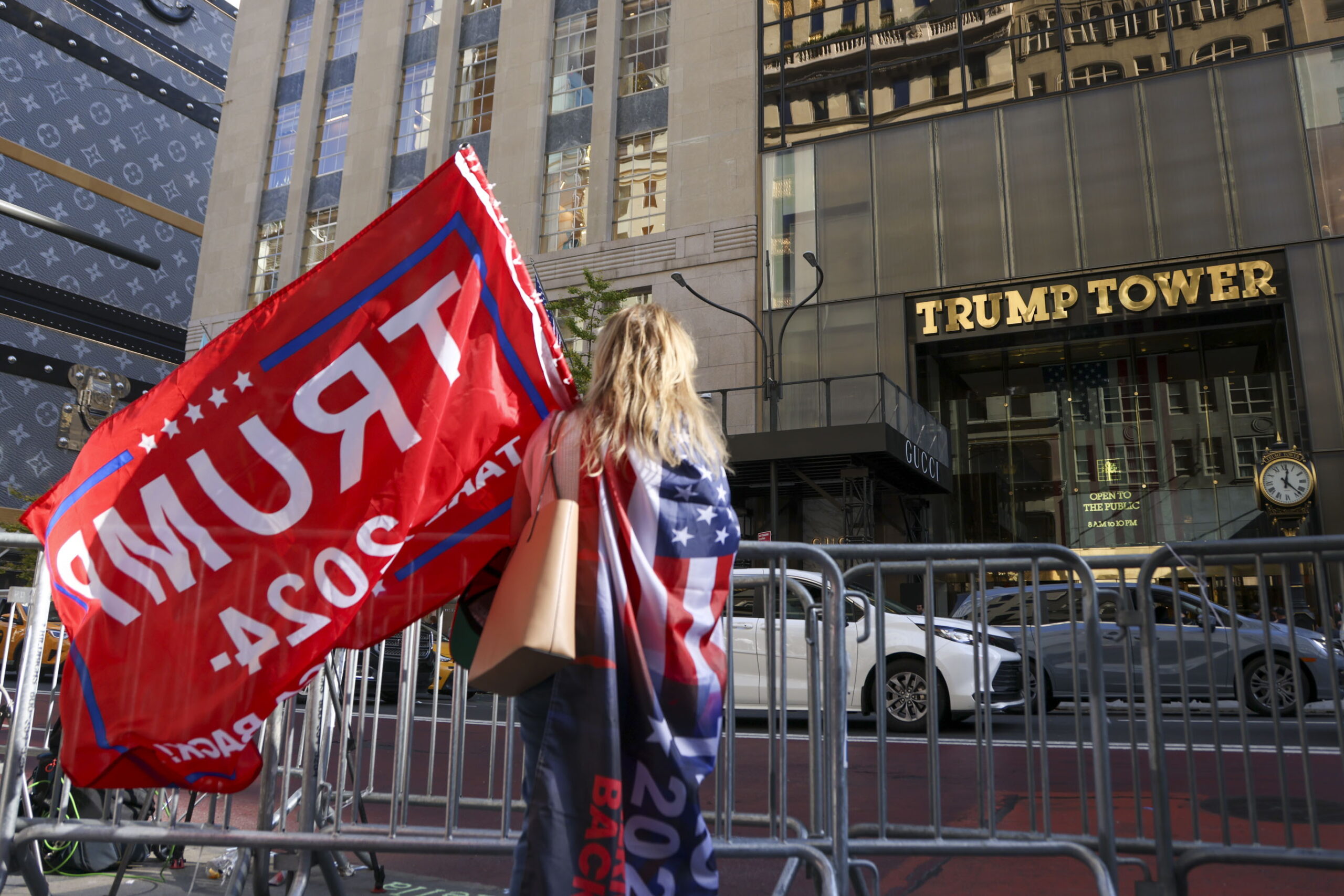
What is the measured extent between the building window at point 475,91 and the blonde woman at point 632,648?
2914cm

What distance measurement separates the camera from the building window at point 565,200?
27.5 m

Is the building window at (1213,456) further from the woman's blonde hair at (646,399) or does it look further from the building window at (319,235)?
the building window at (319,235)

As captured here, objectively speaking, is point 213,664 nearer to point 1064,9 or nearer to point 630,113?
point 1064,9

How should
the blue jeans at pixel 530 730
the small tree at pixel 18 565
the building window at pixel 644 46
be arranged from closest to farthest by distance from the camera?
the blue jeans at pixel 530 730 → the small tree at pixel 18 565 → the building window at pixel 644 46

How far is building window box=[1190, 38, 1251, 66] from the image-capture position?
21125mm

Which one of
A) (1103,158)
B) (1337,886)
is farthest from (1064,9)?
(1337,886)

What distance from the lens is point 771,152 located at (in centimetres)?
2498

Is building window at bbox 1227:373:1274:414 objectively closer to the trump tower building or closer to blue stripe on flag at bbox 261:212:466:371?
the trump tower building

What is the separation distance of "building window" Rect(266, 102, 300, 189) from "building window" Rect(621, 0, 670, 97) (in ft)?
41.1

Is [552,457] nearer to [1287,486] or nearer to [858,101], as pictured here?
[1287,486]

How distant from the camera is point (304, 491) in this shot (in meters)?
2.92

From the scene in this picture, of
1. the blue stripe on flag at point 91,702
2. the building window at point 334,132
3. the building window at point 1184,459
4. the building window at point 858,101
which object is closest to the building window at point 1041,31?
the building window at point 858,101

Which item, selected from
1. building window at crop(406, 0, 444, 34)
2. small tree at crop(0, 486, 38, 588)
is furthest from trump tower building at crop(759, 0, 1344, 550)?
small tree at crop(0, 486, 38, 588)

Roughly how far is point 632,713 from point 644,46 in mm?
28631
